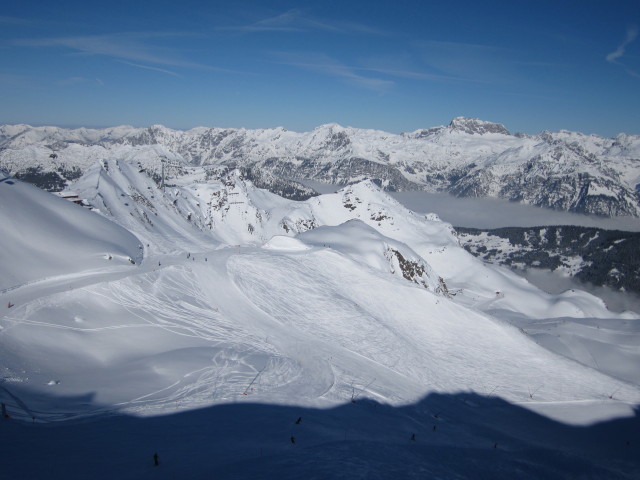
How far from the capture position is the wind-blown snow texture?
14.6 meters

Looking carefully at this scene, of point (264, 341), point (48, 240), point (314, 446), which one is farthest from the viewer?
point (48, 240)

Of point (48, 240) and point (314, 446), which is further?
point (48, 240)

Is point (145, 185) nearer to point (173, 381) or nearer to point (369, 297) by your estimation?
point (369, 297)

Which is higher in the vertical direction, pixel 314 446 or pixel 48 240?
pixel 48 240

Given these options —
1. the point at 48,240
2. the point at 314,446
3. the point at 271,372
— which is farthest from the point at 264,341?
the point at 48,240

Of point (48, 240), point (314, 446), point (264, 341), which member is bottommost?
point (264, 341)

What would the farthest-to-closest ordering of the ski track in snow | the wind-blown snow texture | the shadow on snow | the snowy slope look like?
the snowy slope
the ski track in snow
the wind-blown snow texture
the shadow on snow

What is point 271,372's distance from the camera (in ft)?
79.8

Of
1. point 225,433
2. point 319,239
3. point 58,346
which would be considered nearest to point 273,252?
point 319,239

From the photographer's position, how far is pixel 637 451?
24.8 metres

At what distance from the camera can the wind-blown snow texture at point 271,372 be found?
→ 576 inches

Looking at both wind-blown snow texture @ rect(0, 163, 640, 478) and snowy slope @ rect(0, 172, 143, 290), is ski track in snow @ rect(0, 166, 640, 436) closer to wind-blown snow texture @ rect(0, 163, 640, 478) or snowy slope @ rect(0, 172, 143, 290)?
wind-blown snow texture @ rect(0, 163, 640, 478)

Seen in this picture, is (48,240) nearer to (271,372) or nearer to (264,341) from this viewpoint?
(264,341)

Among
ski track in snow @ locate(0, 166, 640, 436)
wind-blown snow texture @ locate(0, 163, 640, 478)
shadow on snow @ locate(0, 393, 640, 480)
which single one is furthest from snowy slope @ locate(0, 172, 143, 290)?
shadow on snow @ locate(0, 393, 640, 480)
